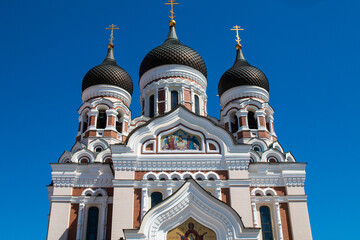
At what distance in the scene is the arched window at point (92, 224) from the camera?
13.8 meters

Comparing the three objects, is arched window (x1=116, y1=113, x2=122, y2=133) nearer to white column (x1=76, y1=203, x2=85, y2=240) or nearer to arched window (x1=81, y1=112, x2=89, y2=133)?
arched window (x1=81, y1=112, x2=89, y2=133)

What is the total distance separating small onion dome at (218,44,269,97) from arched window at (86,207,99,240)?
27.2 feet

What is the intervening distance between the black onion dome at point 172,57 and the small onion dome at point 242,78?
103 centimetres

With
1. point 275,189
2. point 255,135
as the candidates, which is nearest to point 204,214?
point 275,189

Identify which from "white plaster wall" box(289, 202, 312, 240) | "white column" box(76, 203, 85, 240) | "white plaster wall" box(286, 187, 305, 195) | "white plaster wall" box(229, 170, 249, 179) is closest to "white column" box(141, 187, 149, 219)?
"white column" box(76, 203, 85, 240)

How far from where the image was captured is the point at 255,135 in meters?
17.3

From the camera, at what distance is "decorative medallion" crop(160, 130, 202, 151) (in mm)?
13844

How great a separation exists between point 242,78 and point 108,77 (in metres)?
6.04

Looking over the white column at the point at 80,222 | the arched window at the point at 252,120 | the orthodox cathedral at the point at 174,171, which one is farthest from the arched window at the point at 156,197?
the arched window at the point at 252,120

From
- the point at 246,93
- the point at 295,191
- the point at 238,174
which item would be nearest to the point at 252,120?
the point at 246,93

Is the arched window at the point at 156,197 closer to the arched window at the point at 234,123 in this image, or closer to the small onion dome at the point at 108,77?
the arched window at the point at 234,123

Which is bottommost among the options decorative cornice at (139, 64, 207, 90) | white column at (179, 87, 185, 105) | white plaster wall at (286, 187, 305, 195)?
white plaster wall at (286, 187, 305, 195)

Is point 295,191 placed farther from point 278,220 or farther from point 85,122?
point 85,122

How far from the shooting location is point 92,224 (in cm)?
1398
